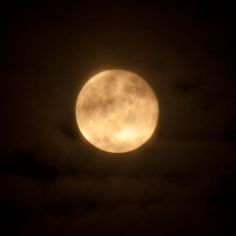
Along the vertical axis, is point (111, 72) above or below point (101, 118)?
above

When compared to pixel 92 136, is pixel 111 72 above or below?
above

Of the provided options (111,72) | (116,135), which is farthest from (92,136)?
(111,72)

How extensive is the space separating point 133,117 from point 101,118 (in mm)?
504

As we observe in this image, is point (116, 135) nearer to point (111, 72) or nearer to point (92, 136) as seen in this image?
point (92, 136)

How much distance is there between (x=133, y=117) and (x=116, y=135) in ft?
1.25

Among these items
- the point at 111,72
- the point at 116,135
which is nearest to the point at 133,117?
the point at 116,135

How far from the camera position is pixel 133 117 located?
20.7ft

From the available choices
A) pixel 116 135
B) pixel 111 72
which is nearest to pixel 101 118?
pixel 116 135

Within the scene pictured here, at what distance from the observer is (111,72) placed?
252 inches

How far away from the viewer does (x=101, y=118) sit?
243 inches

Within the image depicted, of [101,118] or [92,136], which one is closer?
[101,118]

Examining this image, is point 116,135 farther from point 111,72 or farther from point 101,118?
point 111,72

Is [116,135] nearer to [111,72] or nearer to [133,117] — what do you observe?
[133,117]

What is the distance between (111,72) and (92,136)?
1.07 meters
